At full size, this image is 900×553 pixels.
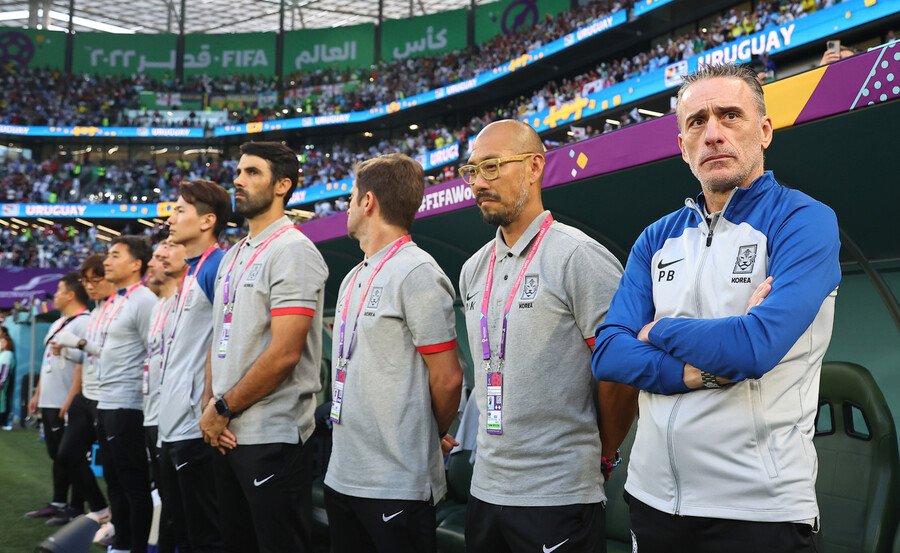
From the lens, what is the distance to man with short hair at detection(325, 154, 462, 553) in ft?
7.39

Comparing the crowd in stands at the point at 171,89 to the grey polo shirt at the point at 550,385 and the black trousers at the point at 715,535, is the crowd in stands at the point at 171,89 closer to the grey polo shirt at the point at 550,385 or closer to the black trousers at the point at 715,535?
the grey polo shirt at the point at 550,385

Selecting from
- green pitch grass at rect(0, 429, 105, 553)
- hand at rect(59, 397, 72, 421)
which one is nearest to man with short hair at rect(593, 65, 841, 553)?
green pitch grass at rect(0, 429, 105, 553)

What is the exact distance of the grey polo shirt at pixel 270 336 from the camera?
2643mm

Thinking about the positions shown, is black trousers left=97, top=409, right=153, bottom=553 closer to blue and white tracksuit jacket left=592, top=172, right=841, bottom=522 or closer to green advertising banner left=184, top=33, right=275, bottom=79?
blue and white tracksuit jacket left=592, top=172, right=841, bottom=522

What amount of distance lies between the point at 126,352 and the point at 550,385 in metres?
3.56

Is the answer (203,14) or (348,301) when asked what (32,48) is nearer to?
(203,14)

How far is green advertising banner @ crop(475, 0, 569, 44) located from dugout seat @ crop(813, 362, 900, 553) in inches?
1116

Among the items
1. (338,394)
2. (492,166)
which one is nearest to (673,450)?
(492,166)

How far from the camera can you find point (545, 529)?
72.8 inches

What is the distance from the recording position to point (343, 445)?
237 cm

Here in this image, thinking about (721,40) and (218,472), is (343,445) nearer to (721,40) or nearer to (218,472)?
(218,472)

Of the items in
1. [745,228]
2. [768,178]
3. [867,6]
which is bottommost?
[745,228]

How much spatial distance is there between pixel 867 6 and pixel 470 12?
22.4 m

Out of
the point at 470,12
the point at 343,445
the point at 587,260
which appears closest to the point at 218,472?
the point at 343,445
